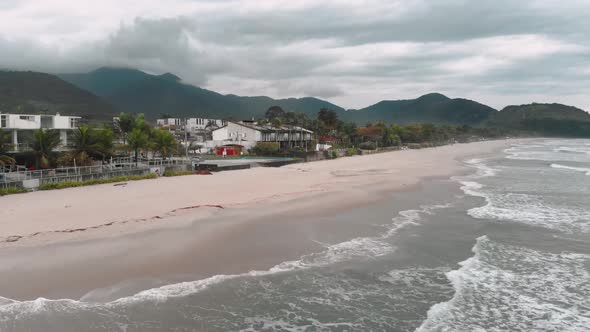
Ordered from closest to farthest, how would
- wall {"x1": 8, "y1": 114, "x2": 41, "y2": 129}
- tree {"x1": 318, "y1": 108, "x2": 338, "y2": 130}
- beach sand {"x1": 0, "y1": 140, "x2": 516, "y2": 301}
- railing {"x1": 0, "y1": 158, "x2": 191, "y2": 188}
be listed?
1. beach sand {"x1": 0, "y1": 140, "x2": 516, "y2": 301}
2. railing {"x1": 0, "y1": 158, "x2": 191, "y2": 188}
3. wall {"x1": 8, "y1": 114, "x2": 41, "y2": 129}
4. tree {"x1": 318, "y1": 108, "x2": 338, "y2": 130}

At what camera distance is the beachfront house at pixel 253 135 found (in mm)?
63906

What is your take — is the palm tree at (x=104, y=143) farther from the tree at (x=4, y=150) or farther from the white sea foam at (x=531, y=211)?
the white sea foam at (x=531, y=211)

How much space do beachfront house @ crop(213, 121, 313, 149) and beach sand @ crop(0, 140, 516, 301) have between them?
120ft

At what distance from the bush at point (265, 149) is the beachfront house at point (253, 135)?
116 inches

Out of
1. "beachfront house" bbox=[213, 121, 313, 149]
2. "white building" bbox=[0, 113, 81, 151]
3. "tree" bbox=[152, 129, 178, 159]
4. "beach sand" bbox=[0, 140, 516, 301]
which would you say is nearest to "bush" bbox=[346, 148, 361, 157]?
"beachfront house" bbox=[213, 121, 313, 149]

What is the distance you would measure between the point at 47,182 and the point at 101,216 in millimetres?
9940

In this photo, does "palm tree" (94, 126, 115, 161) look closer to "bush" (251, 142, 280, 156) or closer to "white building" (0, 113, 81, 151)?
"white building" (0, 113, 81, 151)

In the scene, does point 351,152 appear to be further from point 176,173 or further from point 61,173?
point 61,173

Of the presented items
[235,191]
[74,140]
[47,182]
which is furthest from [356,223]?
[74,140]

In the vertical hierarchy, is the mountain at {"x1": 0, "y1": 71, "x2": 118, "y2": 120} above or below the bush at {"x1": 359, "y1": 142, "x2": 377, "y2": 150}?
above

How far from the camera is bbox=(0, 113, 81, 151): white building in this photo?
3192cm

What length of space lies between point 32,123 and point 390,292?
111 ft

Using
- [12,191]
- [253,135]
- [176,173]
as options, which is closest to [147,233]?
[12,191]

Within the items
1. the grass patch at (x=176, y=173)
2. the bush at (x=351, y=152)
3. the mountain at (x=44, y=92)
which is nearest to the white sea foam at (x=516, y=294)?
the grass patch at (x=176, y=173)
